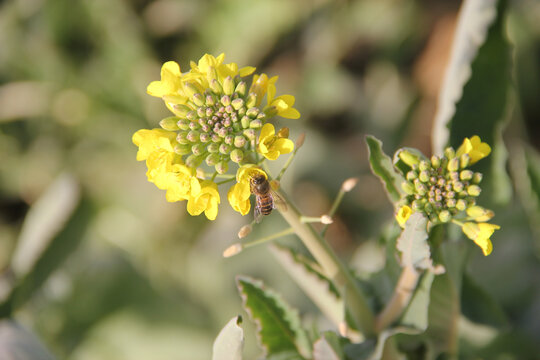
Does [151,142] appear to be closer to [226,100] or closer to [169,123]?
[169,123]

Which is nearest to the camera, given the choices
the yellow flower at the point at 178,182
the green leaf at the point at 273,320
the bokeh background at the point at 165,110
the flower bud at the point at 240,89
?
the yellow flower at the point at 178,182

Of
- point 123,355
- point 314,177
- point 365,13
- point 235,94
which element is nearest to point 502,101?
point 235,94

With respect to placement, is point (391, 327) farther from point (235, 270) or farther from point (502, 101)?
point (235, 270)

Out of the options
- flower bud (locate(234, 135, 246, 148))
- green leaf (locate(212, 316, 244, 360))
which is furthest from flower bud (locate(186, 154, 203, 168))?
green leaf (locate(212, 316, 244, 360))

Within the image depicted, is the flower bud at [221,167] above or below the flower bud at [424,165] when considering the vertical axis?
above

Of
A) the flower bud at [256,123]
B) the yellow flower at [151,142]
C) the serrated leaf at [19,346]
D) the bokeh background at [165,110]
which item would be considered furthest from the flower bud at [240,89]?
the bokeh background at [165,110]

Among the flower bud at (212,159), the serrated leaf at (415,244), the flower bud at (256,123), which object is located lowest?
the serrated leaf at (415,244)

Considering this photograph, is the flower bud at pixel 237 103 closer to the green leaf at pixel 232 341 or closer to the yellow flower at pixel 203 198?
the yellow flower at pixel 203 198

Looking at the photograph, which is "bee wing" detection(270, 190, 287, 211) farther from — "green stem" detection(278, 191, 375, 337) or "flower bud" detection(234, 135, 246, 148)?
"flower bud" detection(234, 135, 246, 148)
